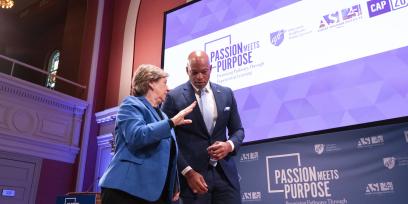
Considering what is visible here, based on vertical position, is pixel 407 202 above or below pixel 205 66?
below

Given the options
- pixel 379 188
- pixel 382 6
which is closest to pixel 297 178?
pixel 379 188

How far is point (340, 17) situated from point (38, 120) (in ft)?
12.2

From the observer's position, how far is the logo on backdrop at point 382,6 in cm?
233

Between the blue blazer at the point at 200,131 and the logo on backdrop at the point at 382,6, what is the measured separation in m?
1.41

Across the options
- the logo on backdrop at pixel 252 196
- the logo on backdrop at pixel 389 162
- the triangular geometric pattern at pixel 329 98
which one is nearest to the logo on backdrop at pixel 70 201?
the logo on backdrop at pixel 252 196

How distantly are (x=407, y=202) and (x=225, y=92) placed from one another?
1344mm

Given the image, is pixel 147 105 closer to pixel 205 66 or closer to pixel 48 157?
pixel 205 66

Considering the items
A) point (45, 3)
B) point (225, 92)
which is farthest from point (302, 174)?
point (45, 3)

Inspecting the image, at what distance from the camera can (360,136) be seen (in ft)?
7.88

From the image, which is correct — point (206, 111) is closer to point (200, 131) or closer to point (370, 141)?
point (200, 131)

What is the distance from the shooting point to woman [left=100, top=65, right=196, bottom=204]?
123 cm

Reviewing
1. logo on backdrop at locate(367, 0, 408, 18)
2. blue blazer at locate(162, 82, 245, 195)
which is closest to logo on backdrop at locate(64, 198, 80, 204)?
blue blazer at locate(162, 82, 245, 195)

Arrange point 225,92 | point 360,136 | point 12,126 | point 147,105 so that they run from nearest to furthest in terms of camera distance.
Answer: point 147,105, point 225,92, point 360,136, point 12,126

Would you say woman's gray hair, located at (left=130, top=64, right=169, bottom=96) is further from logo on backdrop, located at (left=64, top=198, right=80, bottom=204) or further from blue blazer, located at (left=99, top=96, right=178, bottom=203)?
logo on backdrop, located at (left=64, top=198, right=80, bottom=204)
